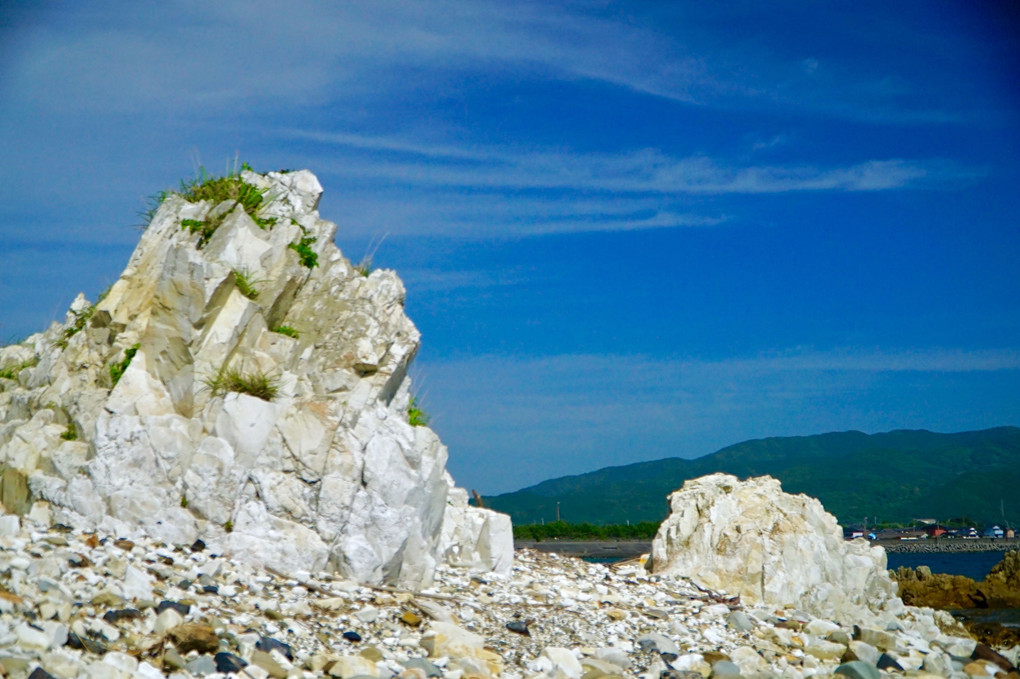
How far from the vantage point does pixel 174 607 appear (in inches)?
379

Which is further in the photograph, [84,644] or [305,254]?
[305,254]

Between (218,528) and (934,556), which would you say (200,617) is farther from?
(934,556)

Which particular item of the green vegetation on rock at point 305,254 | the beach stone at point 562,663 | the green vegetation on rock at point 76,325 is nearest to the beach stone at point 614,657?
the beach stone at point 562,663

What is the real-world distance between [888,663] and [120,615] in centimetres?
1121

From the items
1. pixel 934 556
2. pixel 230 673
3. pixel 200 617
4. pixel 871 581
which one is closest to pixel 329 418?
pixel 200 617

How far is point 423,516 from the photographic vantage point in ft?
46.0

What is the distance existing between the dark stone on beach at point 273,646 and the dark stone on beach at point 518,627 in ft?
11.5

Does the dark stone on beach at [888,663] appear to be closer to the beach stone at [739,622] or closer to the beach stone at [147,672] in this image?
the beach stone at [739,622]

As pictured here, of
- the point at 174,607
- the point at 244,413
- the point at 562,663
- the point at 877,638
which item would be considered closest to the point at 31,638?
the point at 174,607

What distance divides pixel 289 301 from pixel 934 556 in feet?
343

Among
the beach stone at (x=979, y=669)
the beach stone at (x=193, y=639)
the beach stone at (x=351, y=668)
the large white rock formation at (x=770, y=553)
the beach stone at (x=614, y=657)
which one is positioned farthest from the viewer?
the large white rock formation at (x=770, y=553)

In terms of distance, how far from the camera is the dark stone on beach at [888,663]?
13766 mm

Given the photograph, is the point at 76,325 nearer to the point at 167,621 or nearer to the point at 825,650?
the point at 167,621

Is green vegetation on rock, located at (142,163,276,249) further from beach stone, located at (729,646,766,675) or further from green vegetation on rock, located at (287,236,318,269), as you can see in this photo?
beach stone, located at (729,646,766,675)
